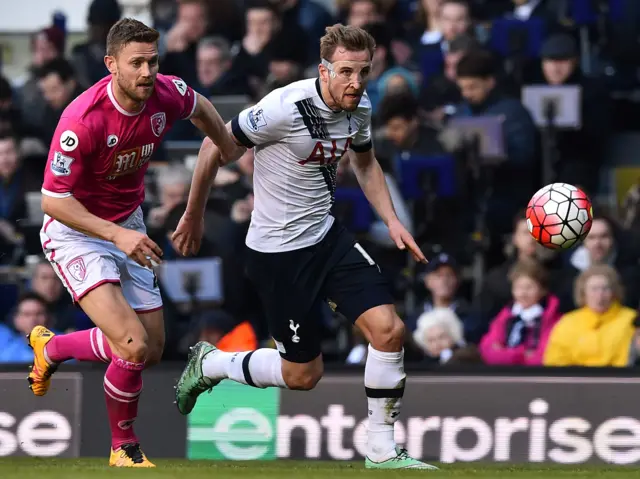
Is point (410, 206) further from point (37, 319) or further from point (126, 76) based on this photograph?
point (126, 76)

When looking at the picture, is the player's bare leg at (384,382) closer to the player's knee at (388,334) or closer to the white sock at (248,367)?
the player's knee at (388,334)

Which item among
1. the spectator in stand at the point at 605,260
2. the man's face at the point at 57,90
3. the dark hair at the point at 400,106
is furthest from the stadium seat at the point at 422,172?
the man's face at the point at 57,90

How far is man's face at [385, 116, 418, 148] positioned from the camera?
11539mm

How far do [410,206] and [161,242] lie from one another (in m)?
→ 2.06

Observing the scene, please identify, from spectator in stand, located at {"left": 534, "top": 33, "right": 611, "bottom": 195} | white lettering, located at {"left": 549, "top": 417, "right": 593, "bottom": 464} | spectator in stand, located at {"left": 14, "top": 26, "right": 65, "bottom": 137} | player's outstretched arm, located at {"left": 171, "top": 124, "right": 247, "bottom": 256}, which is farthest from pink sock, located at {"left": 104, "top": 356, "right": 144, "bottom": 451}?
spectator in stand, located at {"left": 14, "top": 26, "right": 65, "bottom": 137}

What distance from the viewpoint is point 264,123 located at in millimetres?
7762

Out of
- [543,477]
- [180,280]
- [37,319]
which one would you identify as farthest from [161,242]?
[543,477]

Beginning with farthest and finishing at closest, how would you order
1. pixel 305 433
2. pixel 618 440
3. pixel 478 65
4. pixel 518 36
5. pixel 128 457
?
1. pixel 518 36
2. pixel 478 65
3. pixel 305 433
4. pixel 618 440
5. pixel 128 457

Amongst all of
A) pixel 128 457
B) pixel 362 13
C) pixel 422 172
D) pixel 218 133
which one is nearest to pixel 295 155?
pixel 218 133

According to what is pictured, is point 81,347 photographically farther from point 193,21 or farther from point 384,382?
point 193,21

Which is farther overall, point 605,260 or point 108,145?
point 605,260

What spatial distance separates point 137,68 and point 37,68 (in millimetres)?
6471

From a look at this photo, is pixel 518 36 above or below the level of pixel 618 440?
above

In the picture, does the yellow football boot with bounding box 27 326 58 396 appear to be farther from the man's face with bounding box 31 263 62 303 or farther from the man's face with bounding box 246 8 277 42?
the man's face with bounding box 246 8 277 42
